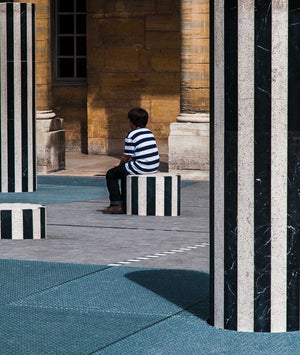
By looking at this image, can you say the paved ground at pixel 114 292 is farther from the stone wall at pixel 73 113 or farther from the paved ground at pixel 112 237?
the stone wall at pixel 73 113

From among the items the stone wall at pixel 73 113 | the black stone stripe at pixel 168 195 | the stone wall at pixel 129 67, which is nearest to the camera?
the black stone stripe at pixel 168 195

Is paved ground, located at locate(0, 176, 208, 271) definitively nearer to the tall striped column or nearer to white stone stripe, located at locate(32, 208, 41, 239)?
white stone stripe, located at locate(32, 208, 41, 239)

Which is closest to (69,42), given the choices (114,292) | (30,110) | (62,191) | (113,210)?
(30,110)

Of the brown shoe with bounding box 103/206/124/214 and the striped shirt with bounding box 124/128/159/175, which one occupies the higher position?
the striped shirt with bounding box 124/128/159/175

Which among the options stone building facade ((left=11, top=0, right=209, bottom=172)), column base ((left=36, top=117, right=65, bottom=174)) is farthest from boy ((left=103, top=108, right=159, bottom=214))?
stone building facade ((left=11, top=0, right=209, bottom=172))

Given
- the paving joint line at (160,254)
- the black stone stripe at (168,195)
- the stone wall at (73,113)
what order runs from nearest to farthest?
the paving joint line at (160,254) < the black stone stripe at (168,195) < the stone wall at (73,113)

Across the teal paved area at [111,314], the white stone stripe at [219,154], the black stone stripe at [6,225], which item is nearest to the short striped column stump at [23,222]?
the black stone stripe at [6,225]

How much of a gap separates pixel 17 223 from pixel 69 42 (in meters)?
11.1

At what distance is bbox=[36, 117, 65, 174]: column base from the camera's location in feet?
53.2

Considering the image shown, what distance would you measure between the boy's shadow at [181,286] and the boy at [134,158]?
365 cm

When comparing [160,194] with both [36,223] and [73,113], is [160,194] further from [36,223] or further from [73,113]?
[73,113]

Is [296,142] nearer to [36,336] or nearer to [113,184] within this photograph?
[36,336]

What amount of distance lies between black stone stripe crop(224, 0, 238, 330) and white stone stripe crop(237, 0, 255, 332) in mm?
26

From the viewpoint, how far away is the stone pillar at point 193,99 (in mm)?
15102
